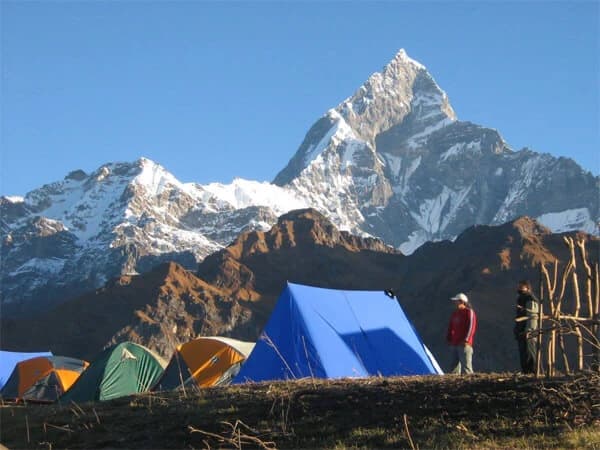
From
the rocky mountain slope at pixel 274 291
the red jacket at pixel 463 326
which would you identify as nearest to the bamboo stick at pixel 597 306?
the red jacket at pixel 463 326

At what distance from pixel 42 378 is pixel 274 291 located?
398 feet

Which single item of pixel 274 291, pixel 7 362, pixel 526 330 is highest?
pixel 274 291

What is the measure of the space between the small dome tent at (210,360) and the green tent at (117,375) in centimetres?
92

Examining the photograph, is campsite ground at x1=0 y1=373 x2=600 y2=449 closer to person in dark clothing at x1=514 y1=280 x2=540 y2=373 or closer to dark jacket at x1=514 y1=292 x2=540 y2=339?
person in dark clothing at x1=514 y1=280 x2=540 y2=373

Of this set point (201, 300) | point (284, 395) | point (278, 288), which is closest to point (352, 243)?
point (278, 288)

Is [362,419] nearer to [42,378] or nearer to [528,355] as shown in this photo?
[528,355]

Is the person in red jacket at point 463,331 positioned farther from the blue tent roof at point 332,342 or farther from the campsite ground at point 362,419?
the campsite ground at point 362,419

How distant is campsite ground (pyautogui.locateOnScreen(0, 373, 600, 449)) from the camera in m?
9.93

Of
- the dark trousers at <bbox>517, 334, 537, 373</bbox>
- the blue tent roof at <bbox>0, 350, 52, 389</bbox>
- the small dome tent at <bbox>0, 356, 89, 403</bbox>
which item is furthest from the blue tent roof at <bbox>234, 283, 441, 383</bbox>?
the blue tent roof at <bbox>0, 350, 52, 389</bbox>

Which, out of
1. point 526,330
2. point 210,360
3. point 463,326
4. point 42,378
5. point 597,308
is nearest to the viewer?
point 597,308

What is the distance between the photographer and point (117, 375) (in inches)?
954

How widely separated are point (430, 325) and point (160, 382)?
329ft

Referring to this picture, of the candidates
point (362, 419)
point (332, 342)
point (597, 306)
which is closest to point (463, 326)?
point (332, 342)

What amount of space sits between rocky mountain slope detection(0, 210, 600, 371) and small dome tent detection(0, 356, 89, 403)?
253 ft
